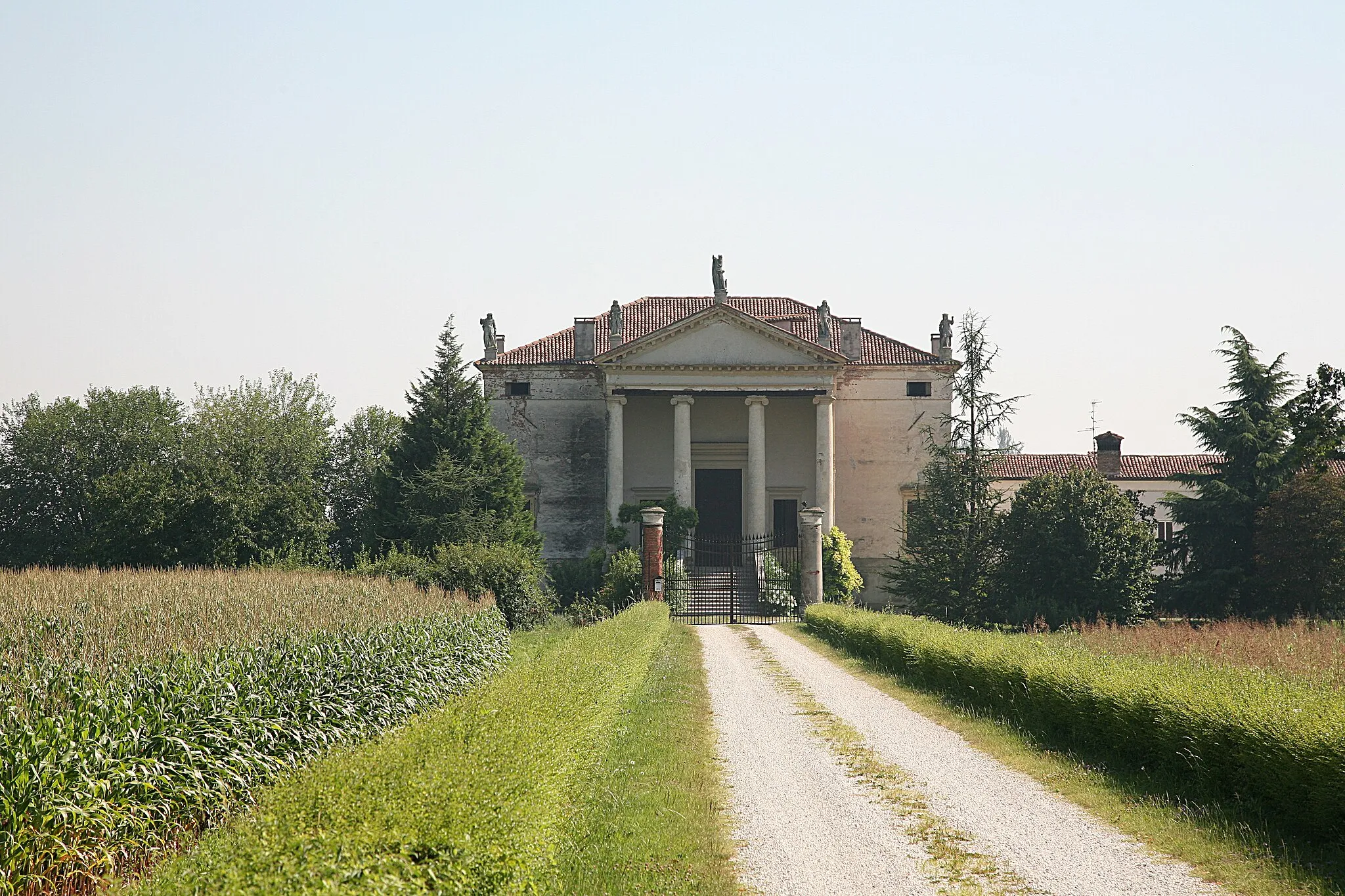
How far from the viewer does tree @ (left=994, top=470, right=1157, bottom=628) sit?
3519 cm

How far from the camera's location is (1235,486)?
129 ft

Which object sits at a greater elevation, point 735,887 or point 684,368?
point 684,368

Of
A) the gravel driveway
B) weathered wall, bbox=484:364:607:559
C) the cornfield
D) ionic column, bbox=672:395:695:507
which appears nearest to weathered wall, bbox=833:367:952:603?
ionic column, bbox=672:395:695:507

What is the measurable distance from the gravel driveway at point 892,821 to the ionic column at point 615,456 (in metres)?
29.7

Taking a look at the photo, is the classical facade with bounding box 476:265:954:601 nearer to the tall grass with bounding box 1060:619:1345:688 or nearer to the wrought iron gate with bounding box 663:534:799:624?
the wrought iron gate with bounding box 663:534:799:624

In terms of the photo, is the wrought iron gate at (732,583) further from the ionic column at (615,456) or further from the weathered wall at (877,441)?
the weathered wall at (877,441)

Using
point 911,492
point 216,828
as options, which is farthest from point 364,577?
point 911,492

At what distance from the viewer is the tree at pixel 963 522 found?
120 feet

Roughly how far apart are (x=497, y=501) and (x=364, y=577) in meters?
13.6

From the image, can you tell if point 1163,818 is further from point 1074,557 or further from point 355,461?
point 355,461

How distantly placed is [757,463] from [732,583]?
11457 mm

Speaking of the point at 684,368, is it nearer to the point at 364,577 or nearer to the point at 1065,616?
the point at 1065,616

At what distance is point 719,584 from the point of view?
3909cm

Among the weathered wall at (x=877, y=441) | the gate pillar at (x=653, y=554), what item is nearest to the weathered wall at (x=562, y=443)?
the weathered wall at (x=877, y=441)
